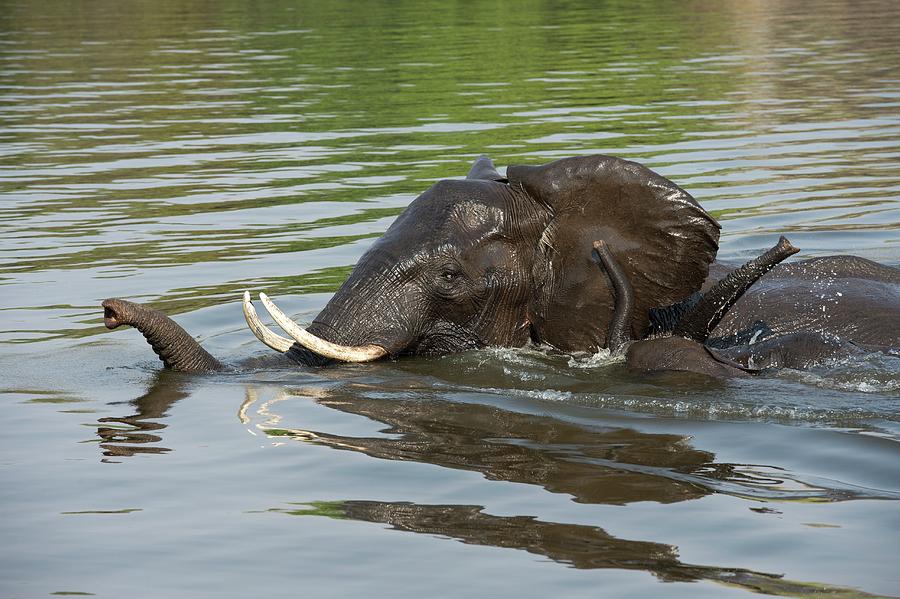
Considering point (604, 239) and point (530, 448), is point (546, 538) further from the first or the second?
point (604, 239)

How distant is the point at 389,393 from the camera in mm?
8734

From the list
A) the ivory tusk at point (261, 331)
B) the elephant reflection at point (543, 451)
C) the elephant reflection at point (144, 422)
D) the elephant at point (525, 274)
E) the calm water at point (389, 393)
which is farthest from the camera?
the elephant at point (525, 274)

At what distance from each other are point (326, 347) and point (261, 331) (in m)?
0.41

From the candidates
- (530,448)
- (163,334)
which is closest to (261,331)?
(163,334)

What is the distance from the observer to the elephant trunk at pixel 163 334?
8.51m

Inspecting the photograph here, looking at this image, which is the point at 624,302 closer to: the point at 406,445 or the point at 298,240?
the point at 406,445

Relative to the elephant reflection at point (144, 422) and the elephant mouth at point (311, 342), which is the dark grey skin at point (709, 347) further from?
the elephant reflection at point (144, 422)

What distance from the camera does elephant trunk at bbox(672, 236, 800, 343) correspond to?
27.4ft

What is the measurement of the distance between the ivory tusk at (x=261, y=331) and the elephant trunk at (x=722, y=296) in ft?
7.92

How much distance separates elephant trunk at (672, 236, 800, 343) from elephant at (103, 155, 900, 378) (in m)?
0.24

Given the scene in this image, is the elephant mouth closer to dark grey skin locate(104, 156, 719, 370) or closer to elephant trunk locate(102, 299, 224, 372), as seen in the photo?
dark grey skin locate(104, 156, 719, 370)

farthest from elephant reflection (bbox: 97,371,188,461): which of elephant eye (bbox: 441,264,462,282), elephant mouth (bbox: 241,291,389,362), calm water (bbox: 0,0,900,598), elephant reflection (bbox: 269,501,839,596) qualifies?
elephant eye (bbox: 441,264,462,282)

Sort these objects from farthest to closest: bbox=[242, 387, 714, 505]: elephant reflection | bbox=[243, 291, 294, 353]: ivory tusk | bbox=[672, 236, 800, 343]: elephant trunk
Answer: bbox=[243, 291, 294, 353]: ivory tusk
bbox=[672, 236, 800, 343]: elephant trunk
bbox=[242, 387, 714, 505]: elephant reflection

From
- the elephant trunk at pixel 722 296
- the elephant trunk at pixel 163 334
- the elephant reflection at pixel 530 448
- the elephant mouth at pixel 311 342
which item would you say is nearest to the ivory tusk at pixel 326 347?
the elephant mouth at pixel 311 342
